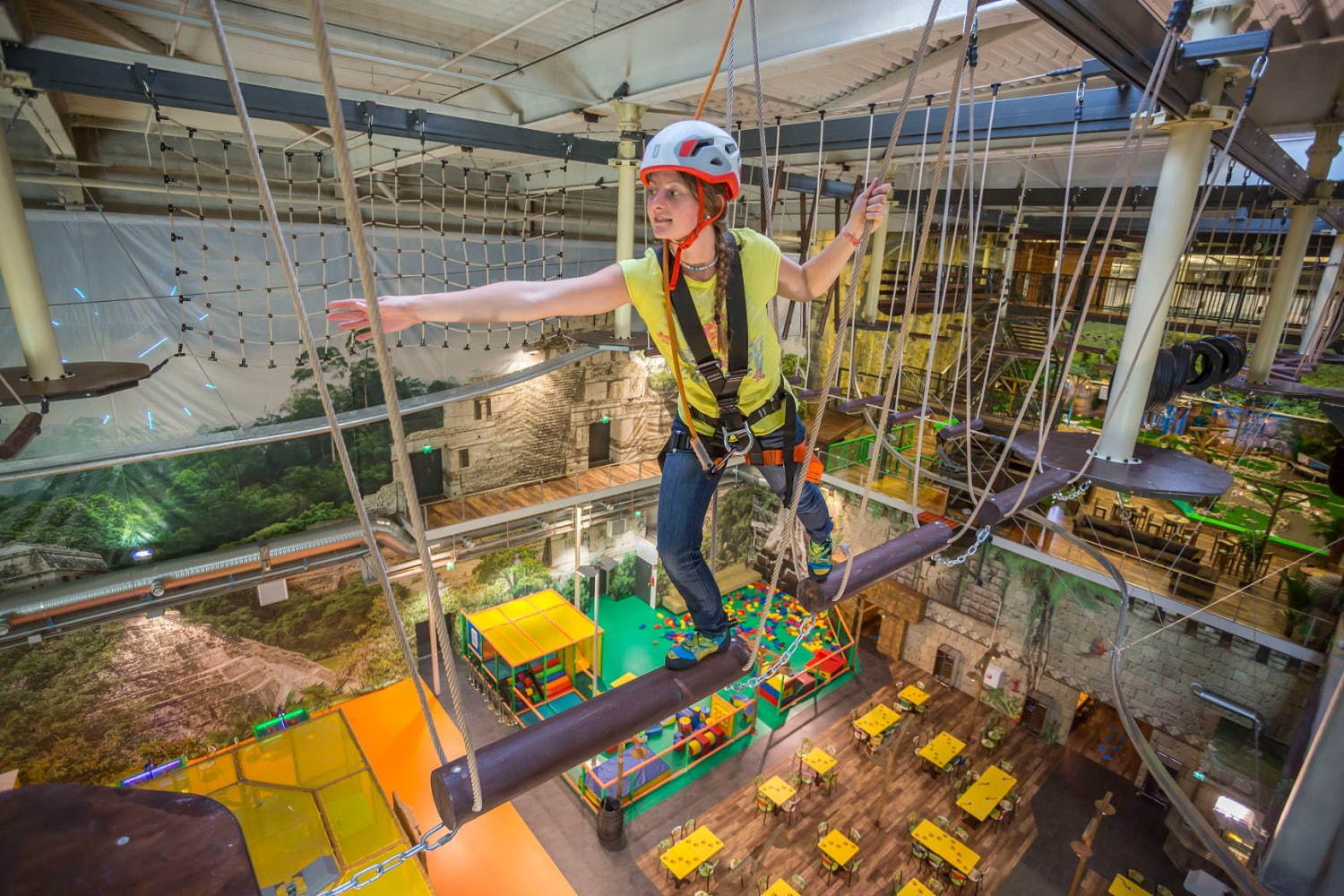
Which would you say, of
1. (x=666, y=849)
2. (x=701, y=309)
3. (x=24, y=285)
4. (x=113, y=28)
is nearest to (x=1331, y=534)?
(x=666, y=849)

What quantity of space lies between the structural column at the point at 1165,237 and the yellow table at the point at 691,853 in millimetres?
4592

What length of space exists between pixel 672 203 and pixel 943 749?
23.7 feet

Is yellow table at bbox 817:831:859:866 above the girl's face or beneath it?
beneath

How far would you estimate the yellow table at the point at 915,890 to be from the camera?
529 centimetres

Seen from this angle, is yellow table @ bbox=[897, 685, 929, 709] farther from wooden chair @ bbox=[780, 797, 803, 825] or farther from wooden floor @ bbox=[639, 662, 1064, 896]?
wooden chair @ bbox=[780, 797, 803, 825]

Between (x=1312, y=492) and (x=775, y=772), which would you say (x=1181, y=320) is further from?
(x=775, y=772)

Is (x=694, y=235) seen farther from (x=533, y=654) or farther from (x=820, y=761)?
(x=820, y=761)

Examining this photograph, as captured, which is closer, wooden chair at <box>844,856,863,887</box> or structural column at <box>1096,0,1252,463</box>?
structural column at <box>1096,0,1252,463</box>

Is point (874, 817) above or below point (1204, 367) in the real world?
below

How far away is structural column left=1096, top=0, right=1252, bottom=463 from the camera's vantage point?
86.1 inches

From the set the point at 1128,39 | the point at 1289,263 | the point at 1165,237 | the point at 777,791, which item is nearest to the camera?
the point at 1128,39

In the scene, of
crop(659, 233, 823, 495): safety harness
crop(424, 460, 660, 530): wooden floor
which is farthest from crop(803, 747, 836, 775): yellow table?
crop(659, 233, 823, 495): safety harness

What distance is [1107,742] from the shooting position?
287 inches

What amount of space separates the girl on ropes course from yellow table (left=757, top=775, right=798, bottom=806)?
5.18 metres
